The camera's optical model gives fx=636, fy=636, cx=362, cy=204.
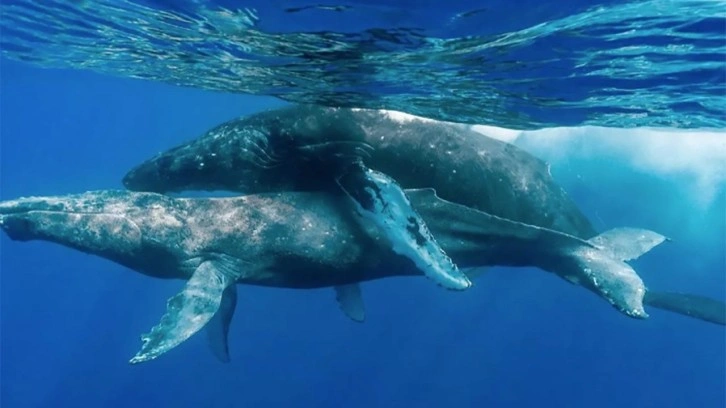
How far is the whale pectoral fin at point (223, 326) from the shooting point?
12.5m

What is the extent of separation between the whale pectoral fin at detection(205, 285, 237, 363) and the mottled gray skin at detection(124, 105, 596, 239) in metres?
2.16

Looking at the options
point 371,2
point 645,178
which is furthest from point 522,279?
point 371,2

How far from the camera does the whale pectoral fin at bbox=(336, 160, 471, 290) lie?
32.1 feet

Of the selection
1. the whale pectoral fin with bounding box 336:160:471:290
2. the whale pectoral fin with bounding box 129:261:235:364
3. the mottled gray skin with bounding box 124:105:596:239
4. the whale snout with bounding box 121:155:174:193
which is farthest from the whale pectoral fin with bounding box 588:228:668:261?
the whale snout with bounding box 121:155:174:193

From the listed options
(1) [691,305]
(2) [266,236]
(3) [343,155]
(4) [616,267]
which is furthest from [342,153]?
(1) [691,305]

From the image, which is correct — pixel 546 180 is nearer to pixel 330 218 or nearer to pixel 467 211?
pixel 467 211

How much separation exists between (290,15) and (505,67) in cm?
434

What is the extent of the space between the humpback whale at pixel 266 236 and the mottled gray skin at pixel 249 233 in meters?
0.02

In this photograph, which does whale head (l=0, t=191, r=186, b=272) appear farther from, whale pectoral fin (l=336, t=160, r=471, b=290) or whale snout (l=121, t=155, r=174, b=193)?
whale pectoral fin (l=336, t=160, r=471, b=290)

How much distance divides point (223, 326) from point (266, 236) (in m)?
2.77

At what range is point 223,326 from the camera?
12.6 m

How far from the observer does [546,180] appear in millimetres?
12758

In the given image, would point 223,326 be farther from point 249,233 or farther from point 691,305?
point 691,305

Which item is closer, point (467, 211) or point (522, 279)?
point (467, 211)
